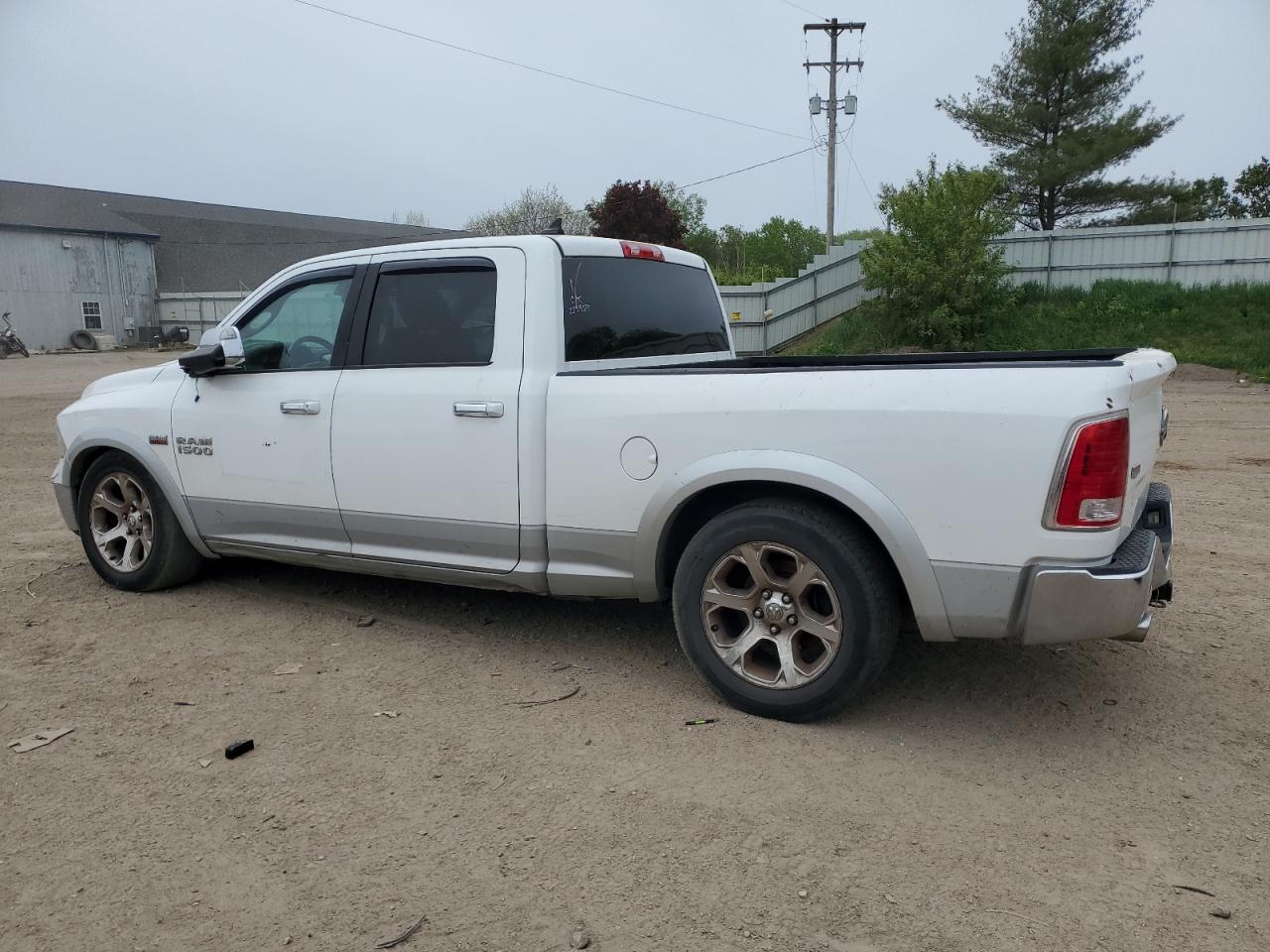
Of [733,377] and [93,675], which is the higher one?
[733,377]

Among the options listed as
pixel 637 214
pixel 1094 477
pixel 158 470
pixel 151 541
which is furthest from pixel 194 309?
pixel 1094 477

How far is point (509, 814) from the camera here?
10.1 ft

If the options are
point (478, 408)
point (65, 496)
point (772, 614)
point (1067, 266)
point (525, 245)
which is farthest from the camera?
point (1067, 266)

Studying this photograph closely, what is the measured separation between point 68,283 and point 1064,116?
36.3m

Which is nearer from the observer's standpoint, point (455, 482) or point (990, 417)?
point (990, 417)

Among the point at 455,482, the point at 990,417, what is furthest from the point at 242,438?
the point at 990,417

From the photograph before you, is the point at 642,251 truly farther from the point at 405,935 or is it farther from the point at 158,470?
the point at 405,935

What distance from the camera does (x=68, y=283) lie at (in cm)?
3772

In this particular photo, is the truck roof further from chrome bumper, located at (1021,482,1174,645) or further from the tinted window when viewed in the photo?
chrome bumper, located at (1021,482,1174,645)

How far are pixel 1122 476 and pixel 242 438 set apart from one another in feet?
13.2

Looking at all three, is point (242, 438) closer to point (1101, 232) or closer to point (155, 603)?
point (155, 603)

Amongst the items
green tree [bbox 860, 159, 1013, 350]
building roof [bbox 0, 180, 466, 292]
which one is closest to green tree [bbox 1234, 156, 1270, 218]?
green tree [bbox 860, 159, 1013, 350]

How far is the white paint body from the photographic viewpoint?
3182mm

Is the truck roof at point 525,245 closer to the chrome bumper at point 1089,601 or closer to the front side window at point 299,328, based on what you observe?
the front side window at point 299,328
